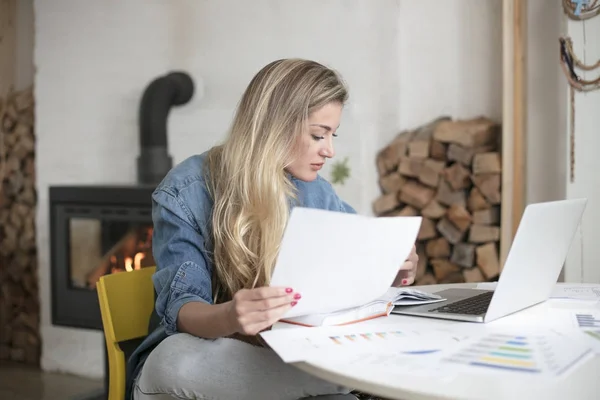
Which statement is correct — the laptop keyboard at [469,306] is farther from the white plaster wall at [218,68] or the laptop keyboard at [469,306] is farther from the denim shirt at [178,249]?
the white plaster wall at [218,68]

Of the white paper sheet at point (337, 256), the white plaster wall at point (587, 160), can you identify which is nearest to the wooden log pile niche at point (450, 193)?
the white plaster wall at point (587, 160)

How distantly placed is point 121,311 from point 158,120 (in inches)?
65.4

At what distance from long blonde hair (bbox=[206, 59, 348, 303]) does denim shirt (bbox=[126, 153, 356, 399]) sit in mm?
27

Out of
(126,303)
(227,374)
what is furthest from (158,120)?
(227,374)

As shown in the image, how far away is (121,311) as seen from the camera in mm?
1593

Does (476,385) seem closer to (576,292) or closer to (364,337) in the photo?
(364,337)

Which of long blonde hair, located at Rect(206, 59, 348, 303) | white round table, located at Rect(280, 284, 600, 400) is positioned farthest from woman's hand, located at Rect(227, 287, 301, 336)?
long blonde hair, located at Rect(206, 59, 348, 303)

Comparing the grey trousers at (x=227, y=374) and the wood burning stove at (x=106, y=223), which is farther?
the wood burning stove at (x=106, y=223)

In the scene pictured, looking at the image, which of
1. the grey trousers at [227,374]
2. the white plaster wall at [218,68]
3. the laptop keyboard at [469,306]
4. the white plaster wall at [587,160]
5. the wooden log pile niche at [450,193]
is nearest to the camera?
the grey trousers at [227,374]

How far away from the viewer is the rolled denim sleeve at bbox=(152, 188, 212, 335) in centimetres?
136

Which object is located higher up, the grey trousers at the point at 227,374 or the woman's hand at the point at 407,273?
the woman's hand at the point at 407,273

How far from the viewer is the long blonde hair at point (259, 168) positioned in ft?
4.76

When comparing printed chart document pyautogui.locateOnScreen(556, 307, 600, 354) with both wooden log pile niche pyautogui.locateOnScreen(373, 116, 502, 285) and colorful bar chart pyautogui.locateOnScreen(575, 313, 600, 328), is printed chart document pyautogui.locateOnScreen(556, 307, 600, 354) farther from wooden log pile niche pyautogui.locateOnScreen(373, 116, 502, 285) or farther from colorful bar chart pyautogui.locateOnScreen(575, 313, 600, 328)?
wooden log pile niche pyautogui.locateOnScreen(373, 116, 502, 285)

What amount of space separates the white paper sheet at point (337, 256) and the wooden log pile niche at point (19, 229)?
2.78 metres
